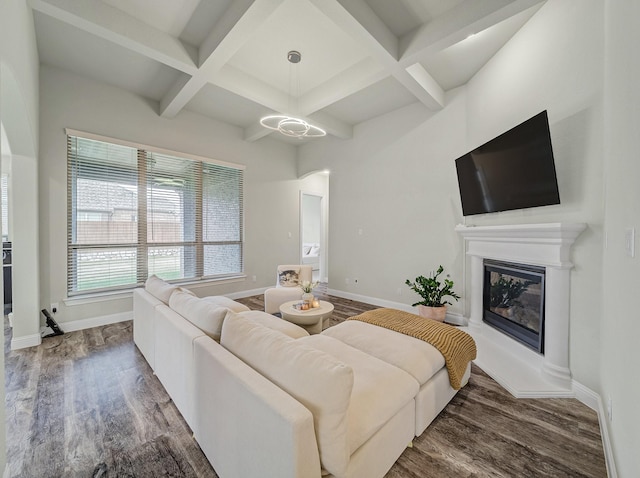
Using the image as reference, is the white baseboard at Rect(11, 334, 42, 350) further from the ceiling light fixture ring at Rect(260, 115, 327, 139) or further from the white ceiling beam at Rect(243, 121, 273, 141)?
the white ceiling beam at Rect(243, 121, 273, 141)

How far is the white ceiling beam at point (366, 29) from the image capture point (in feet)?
7.34

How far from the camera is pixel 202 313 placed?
1.84 metres

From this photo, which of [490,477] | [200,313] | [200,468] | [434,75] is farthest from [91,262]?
[434,75]

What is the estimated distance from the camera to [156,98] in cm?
412

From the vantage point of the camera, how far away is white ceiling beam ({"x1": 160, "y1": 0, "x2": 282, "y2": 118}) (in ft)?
7.36

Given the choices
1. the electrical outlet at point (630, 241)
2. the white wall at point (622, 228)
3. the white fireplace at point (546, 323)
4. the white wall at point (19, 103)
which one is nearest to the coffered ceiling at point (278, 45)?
the white wall at point (19, 103)

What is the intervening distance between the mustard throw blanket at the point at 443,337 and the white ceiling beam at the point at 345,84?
8.85ft

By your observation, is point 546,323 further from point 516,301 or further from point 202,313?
point 202,313

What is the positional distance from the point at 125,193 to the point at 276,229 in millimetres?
2740

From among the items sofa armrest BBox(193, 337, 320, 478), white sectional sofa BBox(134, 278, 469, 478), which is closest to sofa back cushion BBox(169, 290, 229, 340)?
A: white sectional sofa BBox(134, 278, 469, 478)

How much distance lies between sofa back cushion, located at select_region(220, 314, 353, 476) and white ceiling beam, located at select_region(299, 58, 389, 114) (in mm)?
3155

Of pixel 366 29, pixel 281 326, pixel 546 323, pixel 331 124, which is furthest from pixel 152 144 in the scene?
pixel 546 323

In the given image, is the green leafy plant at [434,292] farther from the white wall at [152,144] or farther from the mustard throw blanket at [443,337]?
the white wall at [152,144]

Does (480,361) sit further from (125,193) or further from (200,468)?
(125,193)
